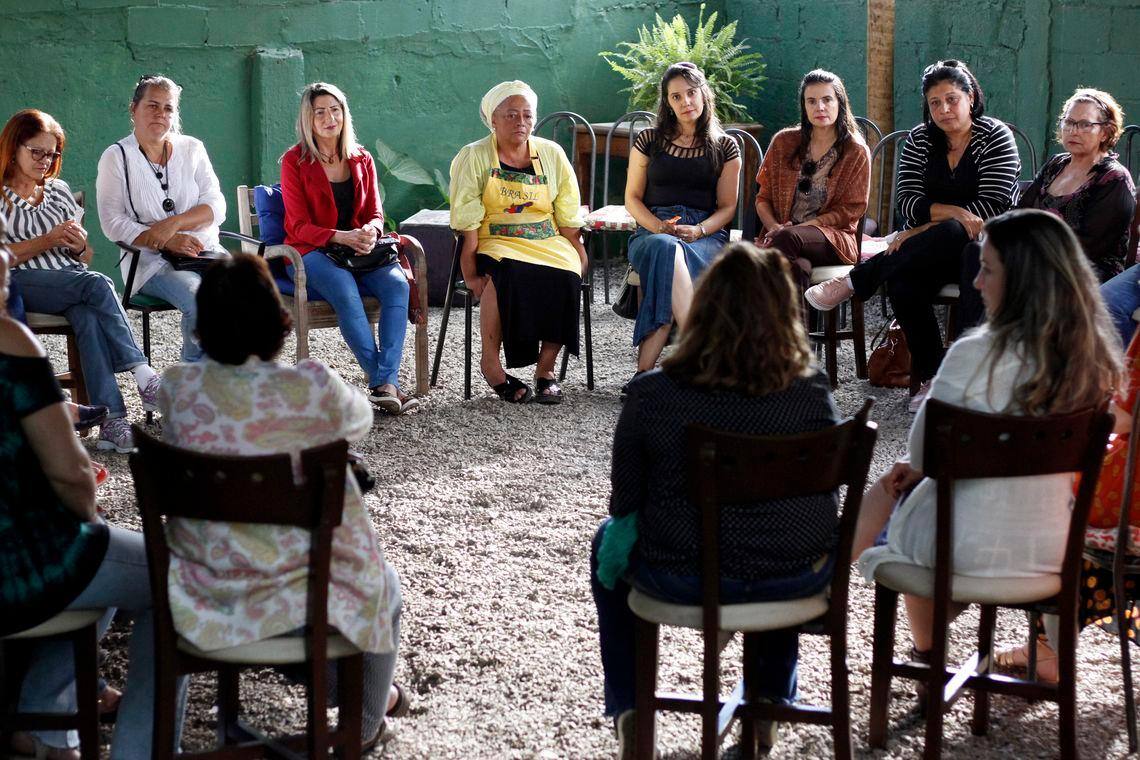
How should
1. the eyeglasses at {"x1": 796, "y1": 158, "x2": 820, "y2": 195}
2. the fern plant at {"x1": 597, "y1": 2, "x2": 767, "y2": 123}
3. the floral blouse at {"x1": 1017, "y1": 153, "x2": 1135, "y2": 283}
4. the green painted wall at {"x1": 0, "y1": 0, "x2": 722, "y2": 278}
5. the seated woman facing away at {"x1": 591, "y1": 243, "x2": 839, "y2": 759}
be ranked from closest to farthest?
the seated woman facing away at {"x1": 591, "y1": 243, "x2": 839, "y2": 759} → the floral blouse at {"x1": 1017, "y1": 153, "x2": 1135, "y2": 283} → the eyeglasses at {"x1": 796, "y1": 158, "x2": 820, "y2": 195} → the green painted wall at {"x1": 0, "y1": 0, "x2": 722, "y2": 278} → the fern plant at {"x1": 597, "y1": 2, "x2": 767, "y2": 123}

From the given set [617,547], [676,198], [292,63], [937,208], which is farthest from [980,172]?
[292,63]

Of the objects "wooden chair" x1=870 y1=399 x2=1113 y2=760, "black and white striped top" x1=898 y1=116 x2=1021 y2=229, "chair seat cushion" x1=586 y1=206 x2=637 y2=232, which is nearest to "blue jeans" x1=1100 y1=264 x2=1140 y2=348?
"black and white striped top" x1=898 y1=116 x2=1021 y2=229

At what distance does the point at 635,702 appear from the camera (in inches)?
82.9

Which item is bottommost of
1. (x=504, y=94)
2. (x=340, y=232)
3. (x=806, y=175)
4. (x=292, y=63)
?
(x=340, y=232)

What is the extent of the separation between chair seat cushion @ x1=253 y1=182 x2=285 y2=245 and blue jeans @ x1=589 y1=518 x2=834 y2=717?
2.92 metres

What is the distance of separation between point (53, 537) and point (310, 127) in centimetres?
289

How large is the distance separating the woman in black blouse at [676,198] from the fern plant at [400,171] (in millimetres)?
2355

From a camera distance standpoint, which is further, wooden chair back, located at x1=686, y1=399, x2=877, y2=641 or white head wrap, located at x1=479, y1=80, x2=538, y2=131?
white head wrap, located at x1=479, y1=80, x2=538, y2=131

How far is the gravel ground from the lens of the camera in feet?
7.80

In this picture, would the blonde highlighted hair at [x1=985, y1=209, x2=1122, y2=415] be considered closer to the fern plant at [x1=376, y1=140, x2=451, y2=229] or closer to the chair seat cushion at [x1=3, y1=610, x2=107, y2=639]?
the chair seat cushion at [x1=3, y1=610, x2=107, y2=639]

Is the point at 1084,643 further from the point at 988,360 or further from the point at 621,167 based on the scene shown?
the point at 621,167

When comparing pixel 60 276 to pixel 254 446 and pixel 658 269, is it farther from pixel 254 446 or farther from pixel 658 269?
pixel 254 446

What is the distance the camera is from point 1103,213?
13.9 ft

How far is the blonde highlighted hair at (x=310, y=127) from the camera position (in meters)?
4.62
